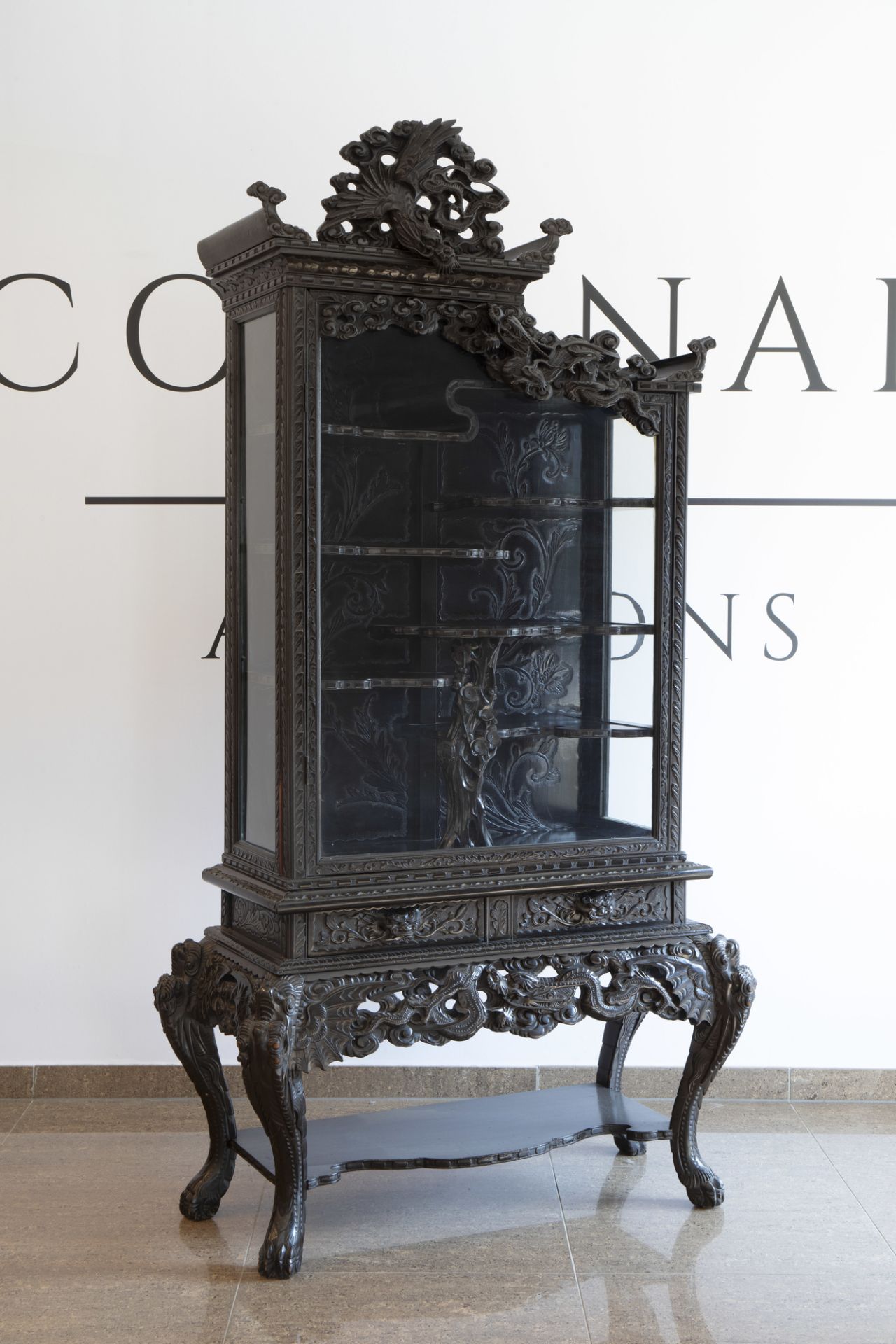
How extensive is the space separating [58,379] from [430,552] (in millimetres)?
1411

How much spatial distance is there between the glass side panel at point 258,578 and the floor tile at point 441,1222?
0.90 metres

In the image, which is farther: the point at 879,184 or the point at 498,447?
the point at 879,184

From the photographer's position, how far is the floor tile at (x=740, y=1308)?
2.71 meters

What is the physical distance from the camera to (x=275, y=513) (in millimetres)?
2971

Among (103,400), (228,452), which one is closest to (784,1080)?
(228,452)

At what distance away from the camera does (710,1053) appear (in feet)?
10.8

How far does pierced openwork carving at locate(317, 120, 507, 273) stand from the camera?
2928 millimetres

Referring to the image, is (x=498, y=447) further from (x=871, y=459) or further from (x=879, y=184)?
(x=879, y=184)

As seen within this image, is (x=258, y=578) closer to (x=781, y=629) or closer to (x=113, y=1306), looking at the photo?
(x=113, y=1306)

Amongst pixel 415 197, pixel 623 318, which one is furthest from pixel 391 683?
pixel 623 318

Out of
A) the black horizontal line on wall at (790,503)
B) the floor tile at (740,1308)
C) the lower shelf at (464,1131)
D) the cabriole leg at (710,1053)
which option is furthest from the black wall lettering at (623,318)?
the floor tile at (740,1308)

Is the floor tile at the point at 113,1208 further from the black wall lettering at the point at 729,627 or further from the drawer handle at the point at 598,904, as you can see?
the black wall lettering at the point at 729,627

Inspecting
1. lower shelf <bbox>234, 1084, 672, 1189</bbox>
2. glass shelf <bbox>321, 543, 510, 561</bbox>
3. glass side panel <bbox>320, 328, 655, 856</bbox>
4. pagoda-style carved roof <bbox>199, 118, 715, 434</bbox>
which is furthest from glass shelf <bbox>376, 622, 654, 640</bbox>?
lower shelf <bbox>234, 1084, 672, 1189</bbox>

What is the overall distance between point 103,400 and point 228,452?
91cm
